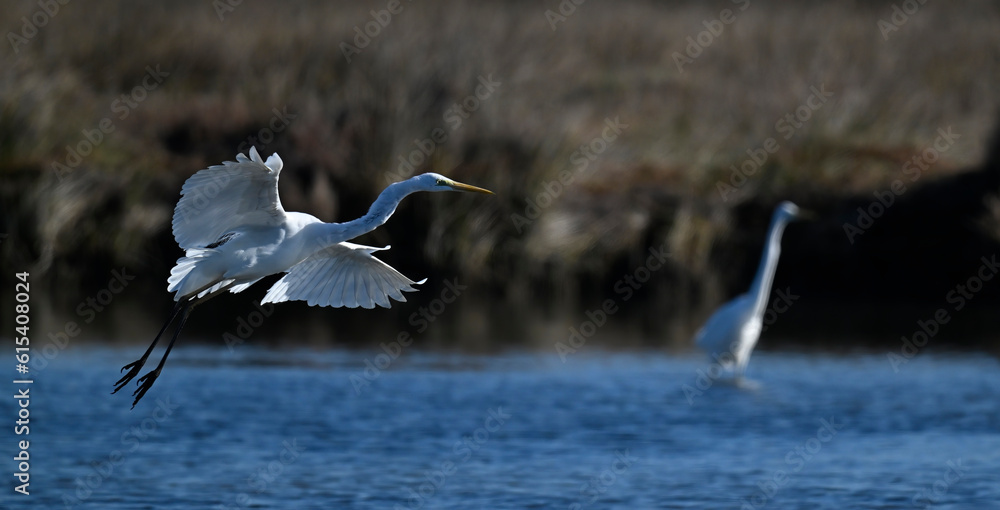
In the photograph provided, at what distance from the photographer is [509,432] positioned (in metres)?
11.2

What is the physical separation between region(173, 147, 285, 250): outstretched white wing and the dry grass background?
865cm

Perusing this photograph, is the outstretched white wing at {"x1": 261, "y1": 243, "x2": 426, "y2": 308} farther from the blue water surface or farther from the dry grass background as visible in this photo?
the dry grass background

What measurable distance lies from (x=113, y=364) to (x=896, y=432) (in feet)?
23.7

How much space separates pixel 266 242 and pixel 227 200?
423 mm

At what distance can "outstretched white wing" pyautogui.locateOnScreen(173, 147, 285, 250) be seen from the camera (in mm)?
7461

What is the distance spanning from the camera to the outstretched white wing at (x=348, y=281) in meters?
8.57

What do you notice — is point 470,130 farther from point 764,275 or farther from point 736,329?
point 736,329

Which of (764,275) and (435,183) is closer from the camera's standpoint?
(435,183)

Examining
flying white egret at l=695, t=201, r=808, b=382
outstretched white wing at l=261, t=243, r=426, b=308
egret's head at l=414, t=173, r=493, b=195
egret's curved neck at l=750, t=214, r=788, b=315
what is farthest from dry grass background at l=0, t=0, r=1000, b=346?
egret's head at l=414, t=173, r=493, b=195

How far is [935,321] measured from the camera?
16.8 m

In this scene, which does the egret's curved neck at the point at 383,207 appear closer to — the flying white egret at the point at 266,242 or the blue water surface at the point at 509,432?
the flying white egret at the point at 266,242

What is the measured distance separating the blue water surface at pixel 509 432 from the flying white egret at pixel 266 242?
4.63 feet

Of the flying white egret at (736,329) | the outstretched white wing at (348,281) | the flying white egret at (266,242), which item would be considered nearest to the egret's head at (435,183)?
the flying white egret at (266,242)

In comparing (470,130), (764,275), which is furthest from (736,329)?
(470,130)
